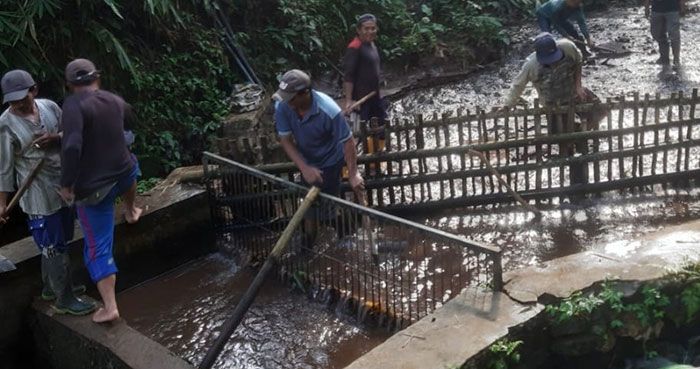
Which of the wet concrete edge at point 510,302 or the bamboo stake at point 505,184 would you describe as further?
the bamboo stake at point 505,184

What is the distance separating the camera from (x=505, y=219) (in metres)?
6.84

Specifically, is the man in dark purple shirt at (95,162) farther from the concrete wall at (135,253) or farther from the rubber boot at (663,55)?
the rubber boot at (663,55)

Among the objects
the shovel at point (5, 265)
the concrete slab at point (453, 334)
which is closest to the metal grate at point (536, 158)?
the shovel at point (5, 265)

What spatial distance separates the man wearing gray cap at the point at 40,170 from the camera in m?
4.64

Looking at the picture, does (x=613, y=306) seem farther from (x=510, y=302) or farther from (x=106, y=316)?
(x=106, y=316)

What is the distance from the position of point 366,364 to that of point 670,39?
374 inches

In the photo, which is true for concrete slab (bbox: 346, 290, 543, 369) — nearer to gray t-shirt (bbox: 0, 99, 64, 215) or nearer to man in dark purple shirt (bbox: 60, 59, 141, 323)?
man in dark purple shirt (bbox: 60, 59, 141, 323)

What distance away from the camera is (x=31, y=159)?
4.78 meters

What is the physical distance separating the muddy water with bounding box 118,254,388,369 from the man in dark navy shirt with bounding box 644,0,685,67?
830 centimetres

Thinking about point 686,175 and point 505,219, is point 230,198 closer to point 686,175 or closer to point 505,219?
point 505,219

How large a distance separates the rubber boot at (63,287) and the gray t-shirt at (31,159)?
0.39 metres

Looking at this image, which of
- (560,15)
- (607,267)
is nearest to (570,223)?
(607,267)

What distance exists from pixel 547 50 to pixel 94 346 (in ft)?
16.3

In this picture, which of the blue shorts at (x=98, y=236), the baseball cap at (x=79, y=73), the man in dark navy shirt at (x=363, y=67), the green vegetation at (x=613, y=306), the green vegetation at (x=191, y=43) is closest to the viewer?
the green vegetation at (x=613, y=306)
